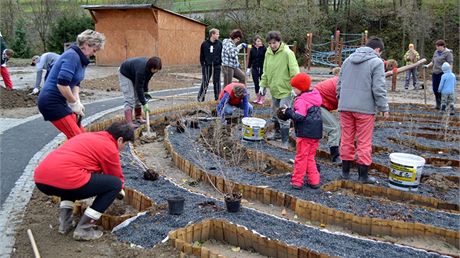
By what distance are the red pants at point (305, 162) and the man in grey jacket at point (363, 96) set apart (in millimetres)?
526

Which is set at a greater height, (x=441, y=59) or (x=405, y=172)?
(x=441, y=59)

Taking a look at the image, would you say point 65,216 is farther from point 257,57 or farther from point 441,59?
point 441,59

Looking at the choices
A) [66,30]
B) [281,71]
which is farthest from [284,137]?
[66,30]

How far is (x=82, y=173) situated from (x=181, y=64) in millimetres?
19712

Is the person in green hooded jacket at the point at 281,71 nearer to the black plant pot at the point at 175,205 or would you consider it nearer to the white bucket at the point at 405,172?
the white bucket at the point at 405,172

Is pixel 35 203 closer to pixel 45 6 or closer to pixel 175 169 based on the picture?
pixel 175 169

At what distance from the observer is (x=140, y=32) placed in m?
21.1

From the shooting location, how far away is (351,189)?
17.2 feet

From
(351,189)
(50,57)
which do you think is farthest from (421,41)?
(351,189)

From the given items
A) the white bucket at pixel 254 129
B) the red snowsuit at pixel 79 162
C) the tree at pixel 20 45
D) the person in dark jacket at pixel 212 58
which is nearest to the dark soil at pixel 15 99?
the person in dark jacket at pixel 212 58

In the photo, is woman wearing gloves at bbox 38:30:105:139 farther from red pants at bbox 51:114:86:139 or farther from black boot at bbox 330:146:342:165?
black boot at bbox 330:146:342:165

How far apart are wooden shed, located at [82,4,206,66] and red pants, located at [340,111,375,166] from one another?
649 inches

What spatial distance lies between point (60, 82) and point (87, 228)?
1461mm

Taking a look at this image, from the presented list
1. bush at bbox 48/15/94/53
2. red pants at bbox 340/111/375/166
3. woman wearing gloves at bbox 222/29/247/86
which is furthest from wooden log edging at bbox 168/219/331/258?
bush at bbox 48/15/94/53
